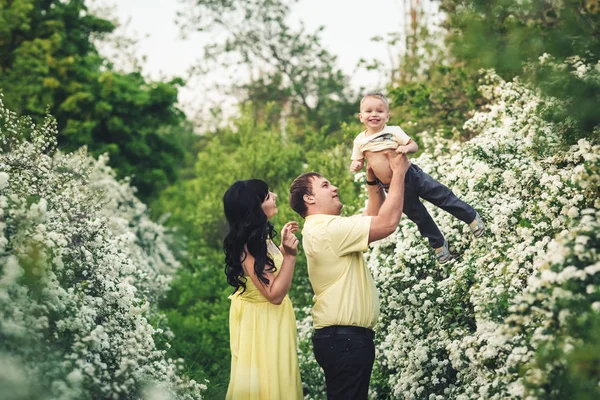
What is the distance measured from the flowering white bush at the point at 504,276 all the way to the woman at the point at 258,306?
4.35 ft

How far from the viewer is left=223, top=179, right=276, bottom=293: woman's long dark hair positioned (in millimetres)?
5758

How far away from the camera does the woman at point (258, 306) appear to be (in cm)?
565

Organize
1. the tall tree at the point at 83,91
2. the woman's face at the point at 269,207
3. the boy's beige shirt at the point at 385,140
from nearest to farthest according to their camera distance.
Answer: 1. the boy's beige shirt at the point at 385,140
2. the woman's face at the point at 269,207
3. the tall tree at the point at 83,91

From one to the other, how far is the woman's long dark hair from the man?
357mm

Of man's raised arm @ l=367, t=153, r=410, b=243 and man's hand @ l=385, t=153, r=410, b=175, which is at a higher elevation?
man's hand @ l=385, t=153, r=410, b=175

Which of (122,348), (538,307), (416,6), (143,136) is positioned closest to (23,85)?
(143,136)

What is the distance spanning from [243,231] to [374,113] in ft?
4.28

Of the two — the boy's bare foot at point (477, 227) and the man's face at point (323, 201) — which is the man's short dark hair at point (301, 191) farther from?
the boy's bare foot at point (477, 227)

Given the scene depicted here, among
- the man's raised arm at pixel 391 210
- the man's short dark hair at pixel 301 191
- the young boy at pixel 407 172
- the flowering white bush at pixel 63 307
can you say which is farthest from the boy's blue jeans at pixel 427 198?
the flowering white bush at pixel 63 307

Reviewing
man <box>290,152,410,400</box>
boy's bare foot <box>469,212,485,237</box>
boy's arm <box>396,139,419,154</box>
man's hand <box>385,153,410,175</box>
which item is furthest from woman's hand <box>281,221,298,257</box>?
boy's bare foot <box>469,212,485,237</box>

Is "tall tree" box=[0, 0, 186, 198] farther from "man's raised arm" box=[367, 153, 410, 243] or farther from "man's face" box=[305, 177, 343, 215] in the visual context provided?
"man's raised arm" box=[367, 153, 410, 243]

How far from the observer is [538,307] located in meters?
4.46

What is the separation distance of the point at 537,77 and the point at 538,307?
227cm

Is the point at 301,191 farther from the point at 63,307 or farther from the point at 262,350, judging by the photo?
the point at 63,307
